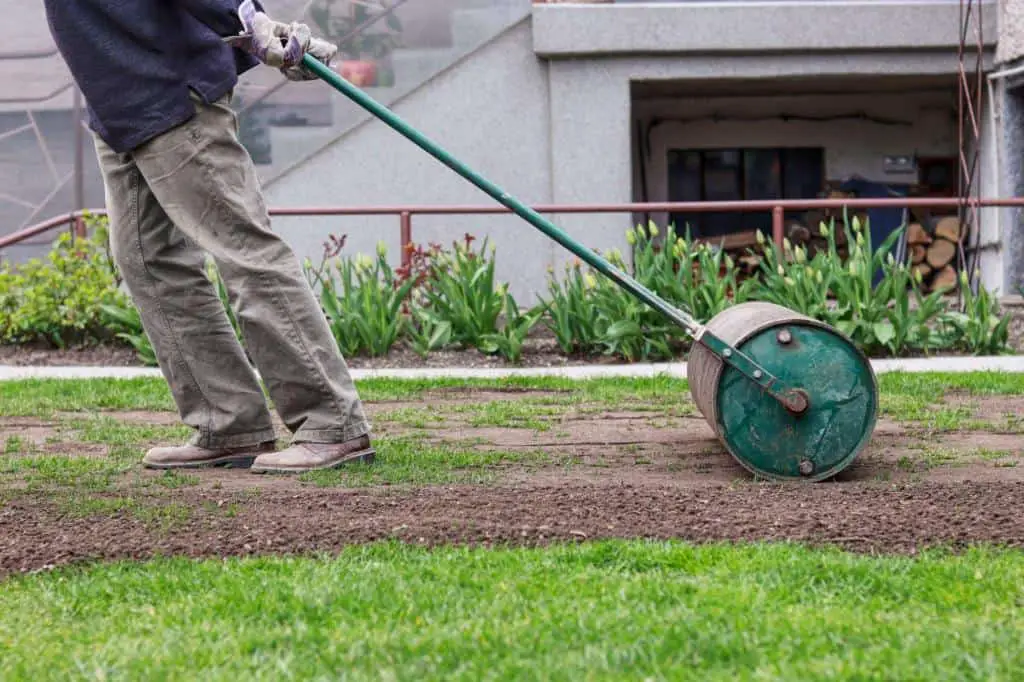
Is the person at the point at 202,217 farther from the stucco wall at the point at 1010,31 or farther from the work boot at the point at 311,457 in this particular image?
the stucco wall at the point at 1010,31

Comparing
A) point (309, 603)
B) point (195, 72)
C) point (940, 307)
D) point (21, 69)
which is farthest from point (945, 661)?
point (21, 69)

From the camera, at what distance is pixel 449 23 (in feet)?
41.8

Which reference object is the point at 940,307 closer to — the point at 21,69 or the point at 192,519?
the point at 192,519

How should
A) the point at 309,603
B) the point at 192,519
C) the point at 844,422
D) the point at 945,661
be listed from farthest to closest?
the point at 844,422 → the point at 192,519 → the point at 309,603 → the point at 945,661

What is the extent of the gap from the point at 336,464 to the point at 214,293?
71 cm

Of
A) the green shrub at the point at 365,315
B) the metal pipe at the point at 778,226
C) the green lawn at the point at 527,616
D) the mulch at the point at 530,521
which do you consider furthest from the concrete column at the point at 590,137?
the green lawn at the point at 527,616

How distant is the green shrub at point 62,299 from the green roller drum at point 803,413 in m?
5.42

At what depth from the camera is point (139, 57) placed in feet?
14.6

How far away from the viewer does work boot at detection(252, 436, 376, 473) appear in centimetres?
457

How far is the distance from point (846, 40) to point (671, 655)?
10.7 meters

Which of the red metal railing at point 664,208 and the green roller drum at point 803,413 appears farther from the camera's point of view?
the red metal railing at point 664,208

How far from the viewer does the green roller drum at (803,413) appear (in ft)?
14.2

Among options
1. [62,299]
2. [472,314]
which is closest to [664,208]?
[472,314]

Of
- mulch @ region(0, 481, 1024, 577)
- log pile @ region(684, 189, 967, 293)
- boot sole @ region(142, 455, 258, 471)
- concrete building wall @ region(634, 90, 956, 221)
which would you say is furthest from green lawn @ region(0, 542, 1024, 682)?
concrete building wall @ region(634, 90, 956, 221)
